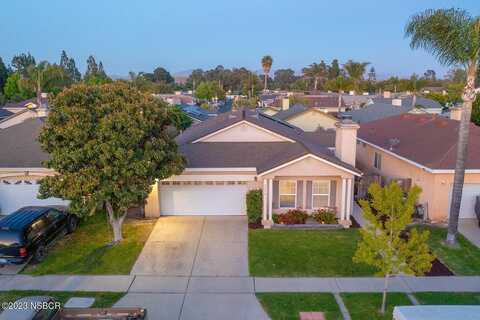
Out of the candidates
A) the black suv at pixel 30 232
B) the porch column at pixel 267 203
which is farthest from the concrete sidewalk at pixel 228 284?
the porch column at pixel 267 203

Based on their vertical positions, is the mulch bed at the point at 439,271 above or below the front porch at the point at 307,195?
below

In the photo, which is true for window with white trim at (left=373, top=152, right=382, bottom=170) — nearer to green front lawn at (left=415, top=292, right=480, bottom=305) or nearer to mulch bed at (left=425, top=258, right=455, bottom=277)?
mulch bed at (left=425, top=258, right=455, bottom=277)

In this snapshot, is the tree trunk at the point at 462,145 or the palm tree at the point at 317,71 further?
the palm tree at the point at 317,71

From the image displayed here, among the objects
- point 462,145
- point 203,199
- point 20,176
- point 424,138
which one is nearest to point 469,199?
point 462,145

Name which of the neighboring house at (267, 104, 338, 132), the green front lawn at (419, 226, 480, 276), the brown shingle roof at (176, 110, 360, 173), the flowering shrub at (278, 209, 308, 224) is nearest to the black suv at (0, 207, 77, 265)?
the brown shingle roof at (176, 110, 360, 173)

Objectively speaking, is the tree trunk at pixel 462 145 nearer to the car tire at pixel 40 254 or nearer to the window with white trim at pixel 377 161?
the window with white trim at pixel 377 161

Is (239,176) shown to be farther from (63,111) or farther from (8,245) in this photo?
(8,245)
